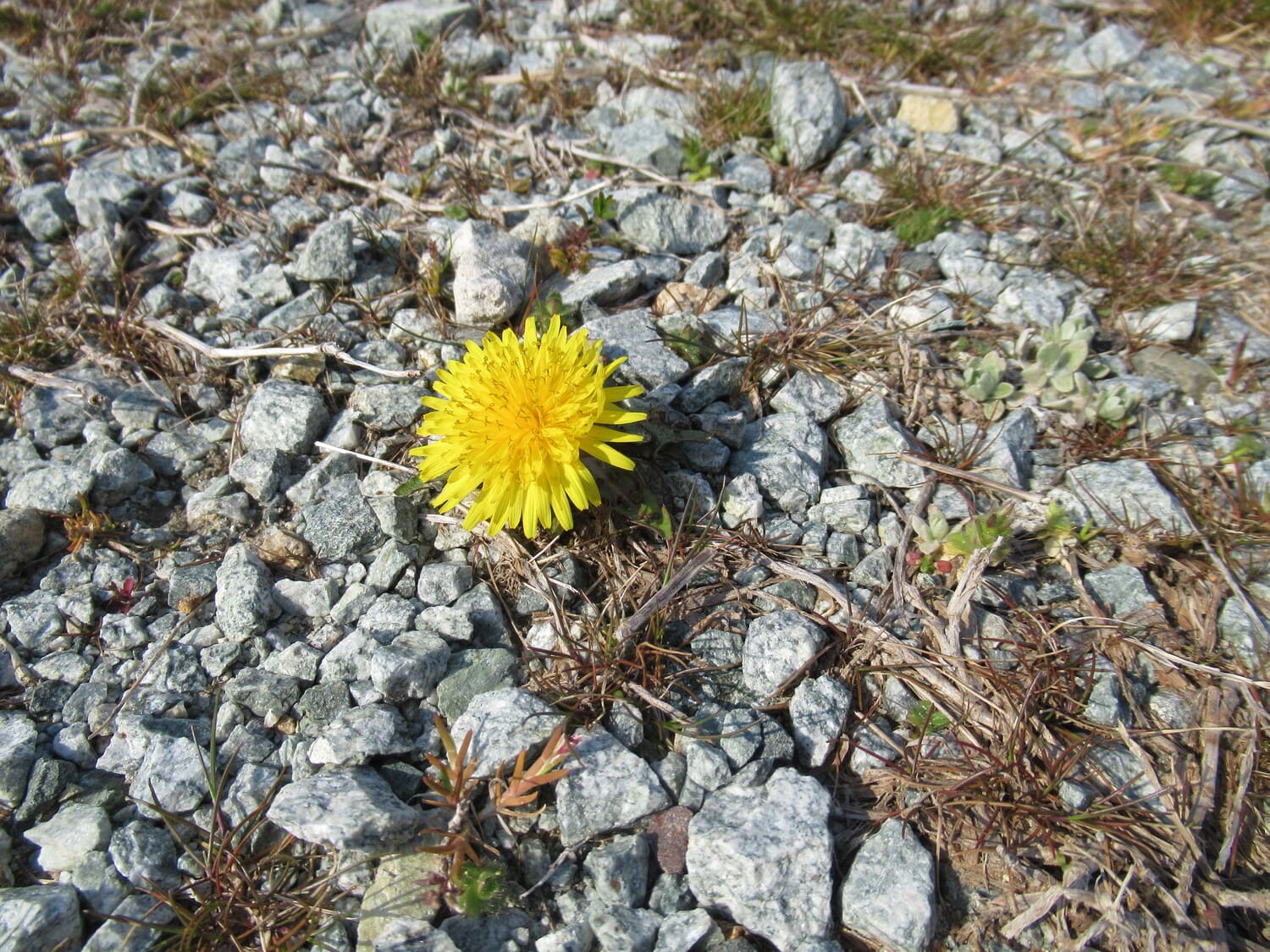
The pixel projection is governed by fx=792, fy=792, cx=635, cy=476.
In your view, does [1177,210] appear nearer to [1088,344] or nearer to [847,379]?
[1088,344]

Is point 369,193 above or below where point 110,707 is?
above

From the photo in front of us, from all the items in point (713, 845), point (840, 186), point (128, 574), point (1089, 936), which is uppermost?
point (840, 186)

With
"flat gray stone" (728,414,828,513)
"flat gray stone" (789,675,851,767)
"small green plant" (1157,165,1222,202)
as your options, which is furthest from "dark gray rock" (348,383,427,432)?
"small green plant" (1157,165,1222,202)

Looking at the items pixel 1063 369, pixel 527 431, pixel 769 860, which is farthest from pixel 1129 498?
pixel 527 431

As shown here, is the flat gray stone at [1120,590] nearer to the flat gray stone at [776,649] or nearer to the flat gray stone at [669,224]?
the flat gray stone at [776,649]

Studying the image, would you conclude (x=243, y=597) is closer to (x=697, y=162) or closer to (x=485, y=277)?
(x=485, y=277)

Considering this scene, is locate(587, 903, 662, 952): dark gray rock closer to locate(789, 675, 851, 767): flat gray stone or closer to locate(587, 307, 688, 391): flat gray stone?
locate(789, 675, 851, 767): flat gray stone

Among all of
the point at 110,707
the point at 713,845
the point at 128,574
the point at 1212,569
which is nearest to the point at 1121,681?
the point at 1212,569

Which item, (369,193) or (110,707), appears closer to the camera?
(110,707)
